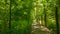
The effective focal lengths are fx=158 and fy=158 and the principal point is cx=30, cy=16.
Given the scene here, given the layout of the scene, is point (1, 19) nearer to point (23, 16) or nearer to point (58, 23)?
point (23, 16)

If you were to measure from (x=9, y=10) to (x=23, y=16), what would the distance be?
206 cm

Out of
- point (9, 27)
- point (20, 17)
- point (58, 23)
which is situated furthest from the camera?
point (20, 17)

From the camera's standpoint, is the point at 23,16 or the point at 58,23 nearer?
the point at 58,23

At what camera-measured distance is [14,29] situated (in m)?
14.6

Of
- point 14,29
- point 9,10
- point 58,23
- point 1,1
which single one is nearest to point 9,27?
point 14,29

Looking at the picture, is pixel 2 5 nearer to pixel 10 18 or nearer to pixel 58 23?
pixel 10 18

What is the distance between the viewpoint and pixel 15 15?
14719 mm

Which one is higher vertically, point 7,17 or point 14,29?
point 7,17

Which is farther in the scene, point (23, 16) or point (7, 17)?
point (23, 16)

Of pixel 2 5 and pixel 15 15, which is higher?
pixel 2 5

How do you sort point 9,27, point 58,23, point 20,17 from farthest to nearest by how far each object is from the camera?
1. point 20,17
2. point 9,27
3. point 58,23

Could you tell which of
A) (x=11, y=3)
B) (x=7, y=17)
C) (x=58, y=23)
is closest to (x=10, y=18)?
(x=7, y=17)

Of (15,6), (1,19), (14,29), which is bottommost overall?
(14,29)

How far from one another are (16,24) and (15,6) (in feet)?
5.88
